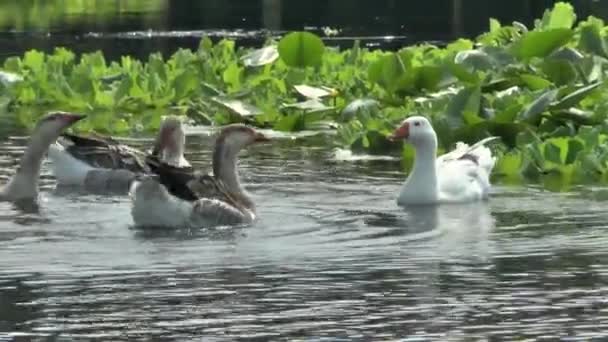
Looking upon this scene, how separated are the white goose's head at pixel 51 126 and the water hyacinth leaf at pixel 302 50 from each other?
22.4 ft

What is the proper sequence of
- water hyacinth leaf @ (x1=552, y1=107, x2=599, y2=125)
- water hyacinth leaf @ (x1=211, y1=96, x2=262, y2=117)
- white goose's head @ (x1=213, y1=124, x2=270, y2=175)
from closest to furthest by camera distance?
1. white goose's head @ (x1=213, y1=124, x2=270, y2=175)
2. water hyacinth leaf @ (x1=552, y1=107, x2=599, y2=125)
3. water hyacinth leaf @ (x1=211, y1=96, x2=262, y2=117)

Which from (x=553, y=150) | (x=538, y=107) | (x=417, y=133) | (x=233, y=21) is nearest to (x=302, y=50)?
(x=538, y=107)

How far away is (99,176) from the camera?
61.6ft

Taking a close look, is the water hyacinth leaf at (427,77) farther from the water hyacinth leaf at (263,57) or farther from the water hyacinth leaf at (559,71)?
the water hyacinth leaf at (263,57)

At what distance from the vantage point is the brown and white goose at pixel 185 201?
15391 mm

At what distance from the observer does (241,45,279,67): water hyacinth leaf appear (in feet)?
85.0

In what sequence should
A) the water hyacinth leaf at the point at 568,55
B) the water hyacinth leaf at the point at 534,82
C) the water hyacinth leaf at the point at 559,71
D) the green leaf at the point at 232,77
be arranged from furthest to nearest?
the green leaf at the point at 232,77, the water hyacinth leaf at the point at 568,55, the water hyacinth leaf at the point at 559,71, the water hyacinth leaf at the point at 534,82

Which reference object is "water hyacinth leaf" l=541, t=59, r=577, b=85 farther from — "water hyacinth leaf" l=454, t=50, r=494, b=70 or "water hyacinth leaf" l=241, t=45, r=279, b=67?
"water hyacinth leaf" l=241, t=45, r=279, b=67

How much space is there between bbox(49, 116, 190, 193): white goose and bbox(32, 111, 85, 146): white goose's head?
1.36 feet

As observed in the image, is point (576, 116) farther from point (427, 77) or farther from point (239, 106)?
point (239, 106)

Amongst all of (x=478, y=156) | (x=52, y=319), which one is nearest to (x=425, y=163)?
(x=478, y=156)

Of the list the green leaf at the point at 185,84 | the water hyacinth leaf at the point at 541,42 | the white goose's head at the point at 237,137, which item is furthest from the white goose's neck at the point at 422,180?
the green leaf at the point at 185,84

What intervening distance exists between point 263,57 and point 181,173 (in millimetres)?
10306

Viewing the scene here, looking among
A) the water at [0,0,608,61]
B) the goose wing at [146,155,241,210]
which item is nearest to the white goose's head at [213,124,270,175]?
the goose wing at [146,155,241,210]
